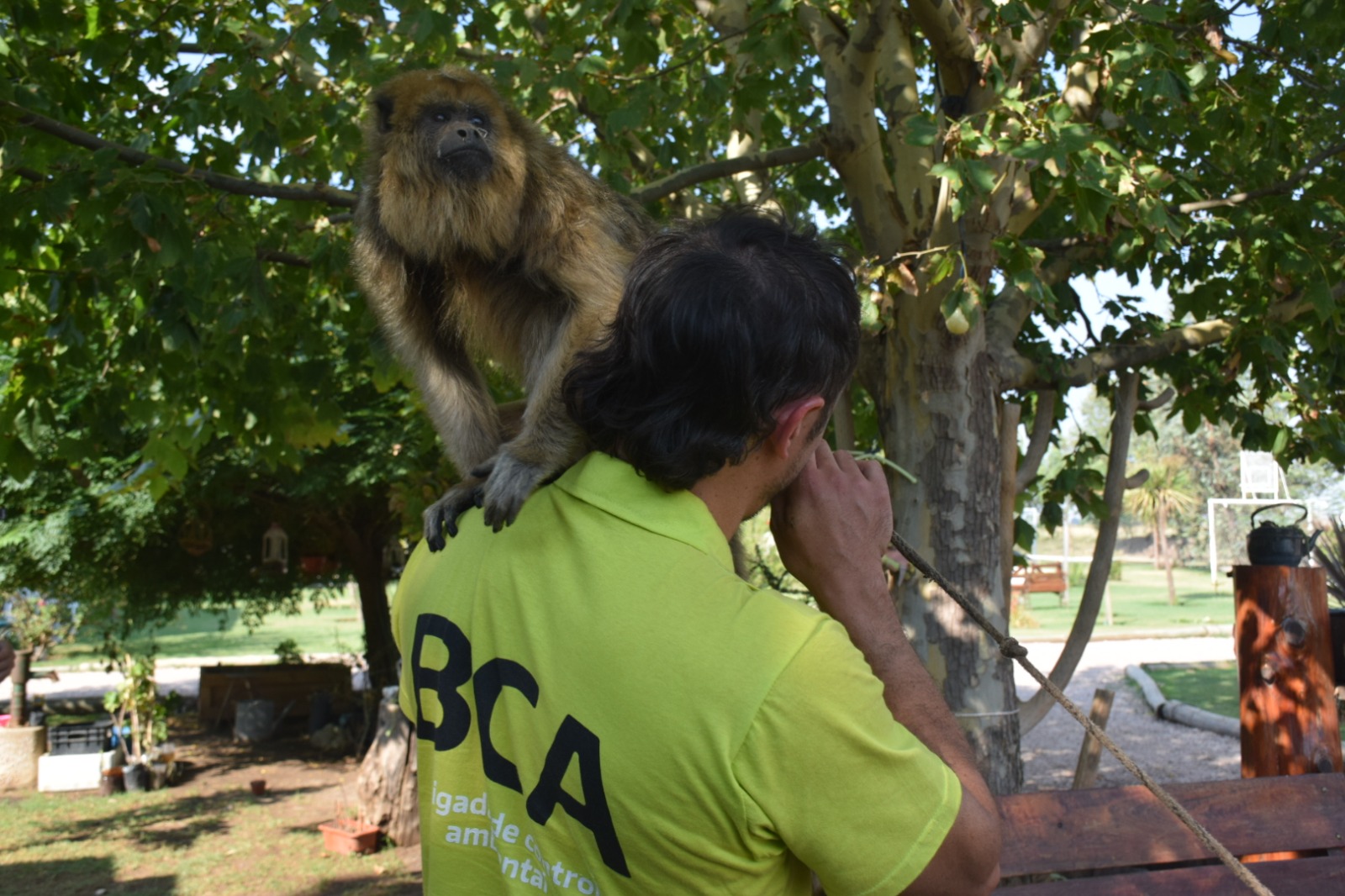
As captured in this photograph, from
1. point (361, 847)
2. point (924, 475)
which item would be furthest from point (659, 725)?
point (361, 847)

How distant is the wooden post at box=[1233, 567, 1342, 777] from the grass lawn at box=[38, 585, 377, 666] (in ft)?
65.5

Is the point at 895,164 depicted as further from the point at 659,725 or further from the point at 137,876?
the point at 137,876

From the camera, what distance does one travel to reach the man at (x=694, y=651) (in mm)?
1194

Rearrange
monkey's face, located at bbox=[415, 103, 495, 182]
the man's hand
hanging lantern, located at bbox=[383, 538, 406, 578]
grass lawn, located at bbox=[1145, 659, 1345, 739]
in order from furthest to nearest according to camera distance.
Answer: hanging lantern, located at bbox=[383, 538, 406, 578] → grass lawn, located at bbox=[1145, 659, 1345, 739] → monkey's face, located at bbox=[415, 103, 495, 182] → the man's hand

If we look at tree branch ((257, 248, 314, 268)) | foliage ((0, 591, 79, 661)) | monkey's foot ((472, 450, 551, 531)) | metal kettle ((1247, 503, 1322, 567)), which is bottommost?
foliage ((0, 591, 79, 661))

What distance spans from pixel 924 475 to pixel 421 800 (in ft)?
9.53

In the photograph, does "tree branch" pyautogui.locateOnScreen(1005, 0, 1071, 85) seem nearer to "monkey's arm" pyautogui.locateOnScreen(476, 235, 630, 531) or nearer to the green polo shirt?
"monkey's arm" pyautogui.locateOnScreen(476, 235, 630, 531)

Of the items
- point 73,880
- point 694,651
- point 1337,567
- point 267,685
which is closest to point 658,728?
point 694,651

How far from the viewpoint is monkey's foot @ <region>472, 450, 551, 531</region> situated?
2.16 meters

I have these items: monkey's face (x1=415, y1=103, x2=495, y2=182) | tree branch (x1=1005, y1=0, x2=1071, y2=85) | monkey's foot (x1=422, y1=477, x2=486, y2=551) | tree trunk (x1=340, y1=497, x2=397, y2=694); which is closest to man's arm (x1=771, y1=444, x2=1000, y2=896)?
monkey's foot (x1=422, y1=477, x2=486, y2=551)

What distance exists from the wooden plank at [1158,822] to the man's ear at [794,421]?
2.12 metres

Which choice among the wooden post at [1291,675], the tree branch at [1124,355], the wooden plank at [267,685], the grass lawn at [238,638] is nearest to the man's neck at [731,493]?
the tree branch at [1124,355]

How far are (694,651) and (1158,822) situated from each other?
108 inches

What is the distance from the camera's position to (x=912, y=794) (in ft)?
3.98
